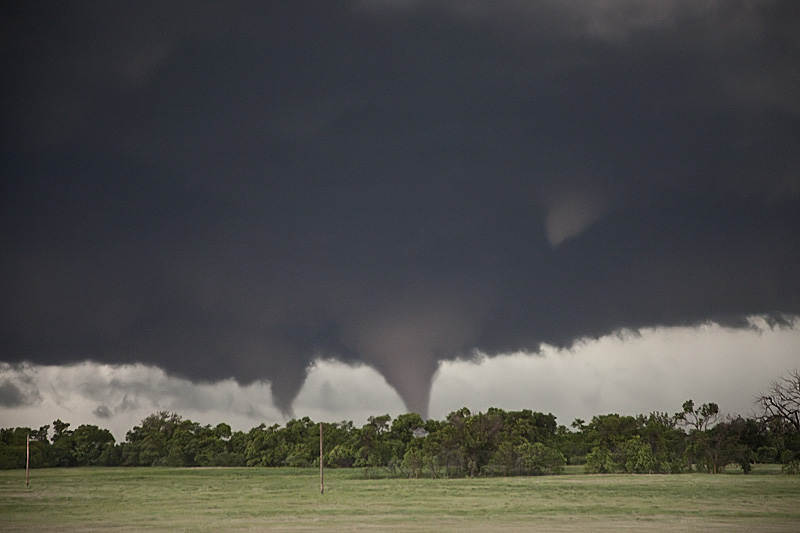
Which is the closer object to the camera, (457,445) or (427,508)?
(427,508)

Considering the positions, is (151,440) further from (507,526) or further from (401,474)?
(507,526)

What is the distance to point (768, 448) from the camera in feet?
233

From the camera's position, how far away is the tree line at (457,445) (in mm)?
72312

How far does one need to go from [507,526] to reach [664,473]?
53948 mm

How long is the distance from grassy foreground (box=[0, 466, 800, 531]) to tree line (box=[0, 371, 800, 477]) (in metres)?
18.0

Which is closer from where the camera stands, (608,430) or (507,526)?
(507,526)

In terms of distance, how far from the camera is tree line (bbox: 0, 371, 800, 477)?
237 feet

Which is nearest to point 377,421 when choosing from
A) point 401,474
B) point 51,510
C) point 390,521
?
point 401,474

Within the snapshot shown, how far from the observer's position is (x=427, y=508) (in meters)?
37.4

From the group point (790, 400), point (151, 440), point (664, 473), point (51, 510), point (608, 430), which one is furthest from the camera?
point (151, 440)

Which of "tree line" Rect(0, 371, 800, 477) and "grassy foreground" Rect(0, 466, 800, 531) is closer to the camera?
"grassy foreground" Rect(0, 466, 800, 531)

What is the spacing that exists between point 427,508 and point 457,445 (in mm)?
40316

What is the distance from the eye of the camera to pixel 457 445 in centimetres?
7700

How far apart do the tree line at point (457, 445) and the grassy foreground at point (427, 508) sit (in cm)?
1802
